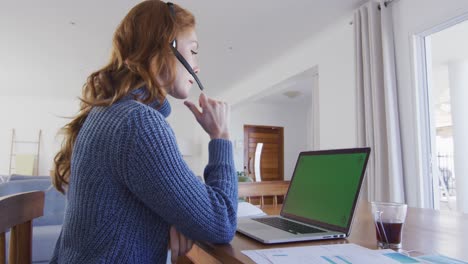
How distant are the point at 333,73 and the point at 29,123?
638cm

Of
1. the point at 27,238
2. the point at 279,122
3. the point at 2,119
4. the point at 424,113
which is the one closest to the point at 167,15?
the point at 27,238

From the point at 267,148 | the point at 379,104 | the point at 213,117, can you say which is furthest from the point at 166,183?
the point at 267,148

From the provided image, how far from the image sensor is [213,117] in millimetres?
861

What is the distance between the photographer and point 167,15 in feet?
2.76

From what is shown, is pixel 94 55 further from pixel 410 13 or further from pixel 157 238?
pixel 157 238

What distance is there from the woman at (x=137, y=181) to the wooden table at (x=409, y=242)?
4cm

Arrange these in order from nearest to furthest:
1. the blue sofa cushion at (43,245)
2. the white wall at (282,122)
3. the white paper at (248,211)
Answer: the white paper at (248,211), the blue sofa cushion at (43,245), the white wall at (282,122)

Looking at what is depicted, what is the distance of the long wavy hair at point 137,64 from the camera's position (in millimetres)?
770

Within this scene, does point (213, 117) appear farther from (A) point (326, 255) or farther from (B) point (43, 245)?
(B) point (43, 245)

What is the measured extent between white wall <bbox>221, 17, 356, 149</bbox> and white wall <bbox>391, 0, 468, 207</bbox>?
0.54 m

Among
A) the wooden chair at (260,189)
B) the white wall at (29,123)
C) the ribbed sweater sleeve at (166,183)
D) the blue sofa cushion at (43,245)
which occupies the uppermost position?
the white wall at (29,123)

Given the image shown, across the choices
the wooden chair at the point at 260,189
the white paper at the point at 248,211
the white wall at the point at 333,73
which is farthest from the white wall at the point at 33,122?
the white paper at the point at 248,211

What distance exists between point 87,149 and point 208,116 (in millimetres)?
301

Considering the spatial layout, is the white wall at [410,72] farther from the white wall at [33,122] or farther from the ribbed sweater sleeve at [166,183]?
the white wall at [33,122]
